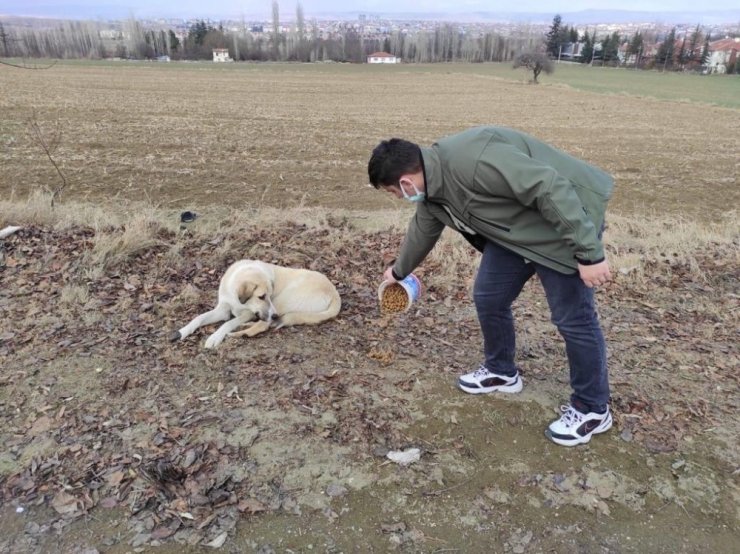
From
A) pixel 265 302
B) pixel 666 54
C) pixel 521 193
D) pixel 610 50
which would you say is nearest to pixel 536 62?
pixel 666 54

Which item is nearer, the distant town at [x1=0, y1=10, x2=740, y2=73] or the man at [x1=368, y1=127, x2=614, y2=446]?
the man at [x1=368, y1=127, x2=614, y2=446]

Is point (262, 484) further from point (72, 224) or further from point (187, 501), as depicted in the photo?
point (72, 224)

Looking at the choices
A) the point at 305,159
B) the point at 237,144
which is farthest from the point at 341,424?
the point at 237,144

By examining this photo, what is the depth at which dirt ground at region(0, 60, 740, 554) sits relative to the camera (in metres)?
2.60

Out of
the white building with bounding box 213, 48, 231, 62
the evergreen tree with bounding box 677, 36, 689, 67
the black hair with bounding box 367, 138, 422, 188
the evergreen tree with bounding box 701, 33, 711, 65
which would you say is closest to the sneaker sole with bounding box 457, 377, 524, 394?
the black hair with bounding box 367, 138, 422, 188

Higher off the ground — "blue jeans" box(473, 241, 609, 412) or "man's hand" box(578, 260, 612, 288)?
"man's hand" box(578, 260, 612, 288)

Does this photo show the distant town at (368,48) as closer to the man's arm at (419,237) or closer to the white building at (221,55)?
the white building at (221,55)

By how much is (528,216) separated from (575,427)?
1336 millimetres

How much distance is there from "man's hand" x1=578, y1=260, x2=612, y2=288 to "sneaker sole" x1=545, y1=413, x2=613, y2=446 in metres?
1.06

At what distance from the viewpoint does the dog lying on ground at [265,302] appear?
438cm

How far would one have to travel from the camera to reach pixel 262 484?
2.80 metres

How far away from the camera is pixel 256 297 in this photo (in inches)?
173

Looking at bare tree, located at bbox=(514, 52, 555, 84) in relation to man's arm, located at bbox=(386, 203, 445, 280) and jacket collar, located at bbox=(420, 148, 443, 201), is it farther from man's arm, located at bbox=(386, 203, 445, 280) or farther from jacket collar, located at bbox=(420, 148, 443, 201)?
jacket collar, located at bbox=(420, 148, 443, 201)

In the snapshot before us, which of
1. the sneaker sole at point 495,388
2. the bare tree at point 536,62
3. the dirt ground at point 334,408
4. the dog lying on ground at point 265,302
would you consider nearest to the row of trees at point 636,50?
the bare tree at point 536,62
